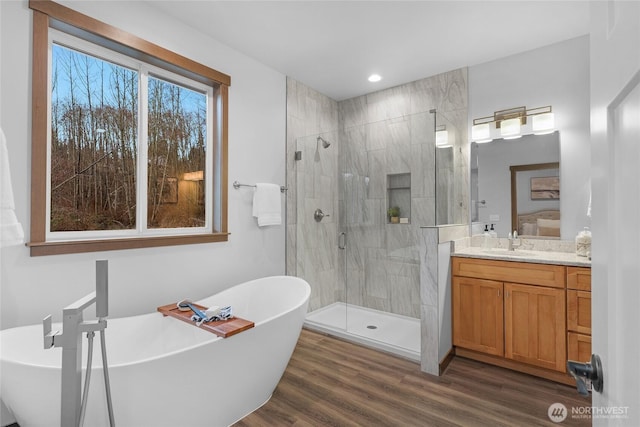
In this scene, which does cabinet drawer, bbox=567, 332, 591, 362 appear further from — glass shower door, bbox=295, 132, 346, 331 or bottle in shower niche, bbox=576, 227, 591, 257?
glass shower door, bbox=295, 132, 346, 331

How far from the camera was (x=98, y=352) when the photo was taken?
1.87 meters

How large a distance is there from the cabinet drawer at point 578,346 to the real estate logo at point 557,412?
0.36 meters

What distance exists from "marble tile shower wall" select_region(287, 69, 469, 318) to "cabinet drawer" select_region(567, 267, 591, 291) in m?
1.02

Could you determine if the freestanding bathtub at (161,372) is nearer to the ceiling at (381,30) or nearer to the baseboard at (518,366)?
the baseboard at (518,366)

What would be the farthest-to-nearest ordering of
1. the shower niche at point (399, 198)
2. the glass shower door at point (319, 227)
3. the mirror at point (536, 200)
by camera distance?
1. the glass shower door at point (319, 227)
2. the shower niche at point (399, 198)
3. the mirror at point (536, 200)

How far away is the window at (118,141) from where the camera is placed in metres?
1.95

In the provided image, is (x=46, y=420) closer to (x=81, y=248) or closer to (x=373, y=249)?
(x=81, y=248)

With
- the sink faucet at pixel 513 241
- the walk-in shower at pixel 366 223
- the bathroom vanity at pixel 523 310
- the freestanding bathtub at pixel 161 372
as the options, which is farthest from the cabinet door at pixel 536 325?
the freestanding bathtub at pixel 161 372

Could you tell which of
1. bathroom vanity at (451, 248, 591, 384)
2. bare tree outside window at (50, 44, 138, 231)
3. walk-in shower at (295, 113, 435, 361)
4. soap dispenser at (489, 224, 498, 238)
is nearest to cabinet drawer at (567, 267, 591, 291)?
bathroom vanity at (451, 248, 591, 384)

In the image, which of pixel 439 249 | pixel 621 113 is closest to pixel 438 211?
pixel 439 249

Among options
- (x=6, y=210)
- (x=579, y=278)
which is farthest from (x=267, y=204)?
(x=579, y=278)

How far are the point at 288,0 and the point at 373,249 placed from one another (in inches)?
97.8

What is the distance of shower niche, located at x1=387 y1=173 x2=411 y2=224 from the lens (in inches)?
134

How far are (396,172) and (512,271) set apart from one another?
148 cm
